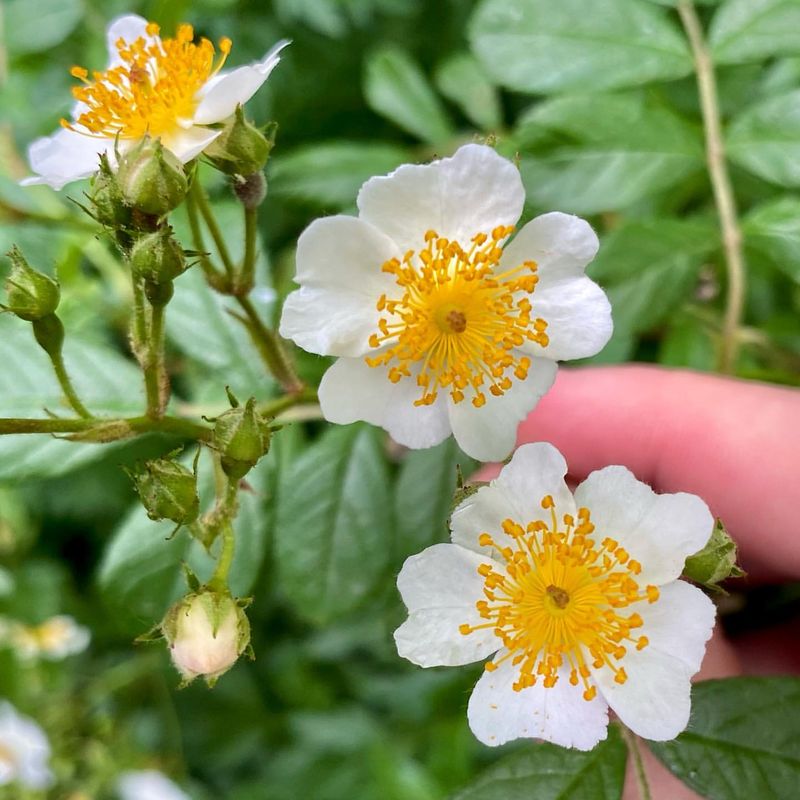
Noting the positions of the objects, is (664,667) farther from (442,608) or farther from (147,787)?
(147,787)

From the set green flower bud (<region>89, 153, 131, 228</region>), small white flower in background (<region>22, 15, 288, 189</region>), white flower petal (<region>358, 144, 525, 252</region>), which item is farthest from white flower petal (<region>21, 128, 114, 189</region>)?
white flower petal (<region>358, 144, 525, 252</region>)

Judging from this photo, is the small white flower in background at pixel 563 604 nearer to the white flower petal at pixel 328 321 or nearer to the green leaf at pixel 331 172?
the white flower petal at pixel 328 321

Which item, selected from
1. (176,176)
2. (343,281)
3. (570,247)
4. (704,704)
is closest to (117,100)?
(176,176)

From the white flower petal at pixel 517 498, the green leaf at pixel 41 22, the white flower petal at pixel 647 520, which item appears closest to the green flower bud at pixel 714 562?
the white flower petal at pixel 647 520

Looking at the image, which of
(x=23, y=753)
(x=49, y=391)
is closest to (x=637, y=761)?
(x=49, y=391)

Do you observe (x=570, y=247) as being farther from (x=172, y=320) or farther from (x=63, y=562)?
(x=63, y=562)

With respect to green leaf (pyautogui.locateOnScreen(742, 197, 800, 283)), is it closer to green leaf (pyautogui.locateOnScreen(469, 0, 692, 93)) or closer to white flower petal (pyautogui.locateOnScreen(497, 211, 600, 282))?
green leaf (pyautogui.locateOnScreen(469, 0, 692, 93))

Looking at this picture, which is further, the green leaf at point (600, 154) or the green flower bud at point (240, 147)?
the green leaf at point (600, 154)
